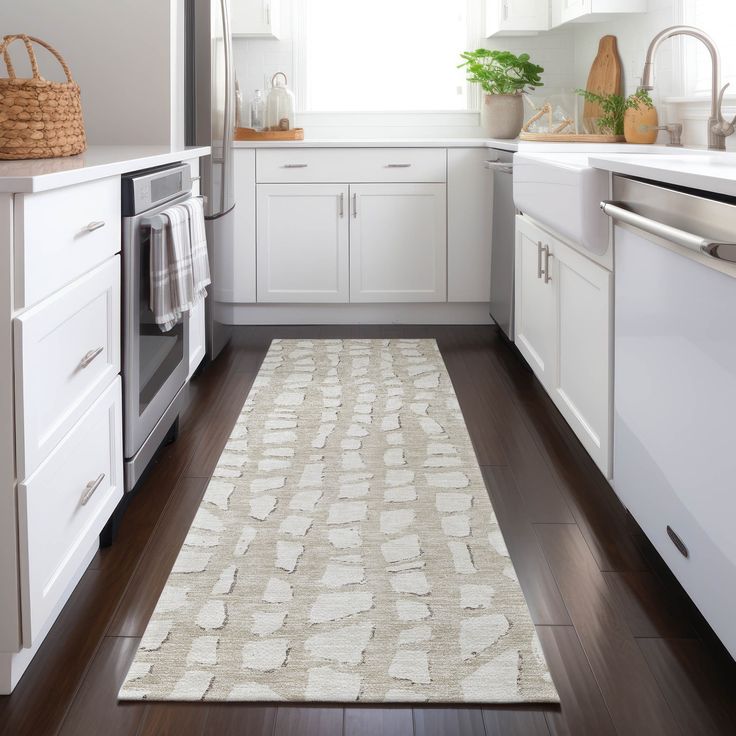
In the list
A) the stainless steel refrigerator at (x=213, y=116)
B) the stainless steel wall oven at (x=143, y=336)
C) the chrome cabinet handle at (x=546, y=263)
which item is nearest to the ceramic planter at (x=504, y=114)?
the stainless steel refrigerator at (x=213, y=116)

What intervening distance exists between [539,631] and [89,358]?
39.3 inches

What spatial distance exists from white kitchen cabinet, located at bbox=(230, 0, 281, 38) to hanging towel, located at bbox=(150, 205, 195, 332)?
247 centimetres

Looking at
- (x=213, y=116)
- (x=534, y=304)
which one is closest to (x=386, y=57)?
(x=213, y=116)

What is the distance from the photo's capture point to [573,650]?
66.3 inches

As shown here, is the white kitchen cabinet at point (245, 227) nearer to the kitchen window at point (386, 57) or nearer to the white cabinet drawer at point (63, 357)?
the kitchen window at point (386, 57)

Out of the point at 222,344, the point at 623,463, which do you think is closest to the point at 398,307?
the point at 222,344

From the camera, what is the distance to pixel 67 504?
5.68ft

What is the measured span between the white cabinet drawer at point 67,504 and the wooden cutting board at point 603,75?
2.98 metres

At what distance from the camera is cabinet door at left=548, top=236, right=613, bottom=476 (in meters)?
2.25

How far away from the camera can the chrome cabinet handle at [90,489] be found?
5.97 feet

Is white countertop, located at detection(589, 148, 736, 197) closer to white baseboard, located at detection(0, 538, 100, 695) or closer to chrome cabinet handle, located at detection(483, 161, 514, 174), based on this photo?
white baseboard, located at detection(0, 538, 100, 695)

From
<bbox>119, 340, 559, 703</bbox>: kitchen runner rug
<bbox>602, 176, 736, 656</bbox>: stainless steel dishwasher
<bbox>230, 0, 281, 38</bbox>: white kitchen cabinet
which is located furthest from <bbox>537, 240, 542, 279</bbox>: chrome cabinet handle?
<bbox>230, 0, 281, 38</bbox>: white kitchen cabinet

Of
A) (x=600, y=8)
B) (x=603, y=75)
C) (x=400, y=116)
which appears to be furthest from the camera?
(x=400, y=116)

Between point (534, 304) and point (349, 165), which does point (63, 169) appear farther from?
point (349, 165)
